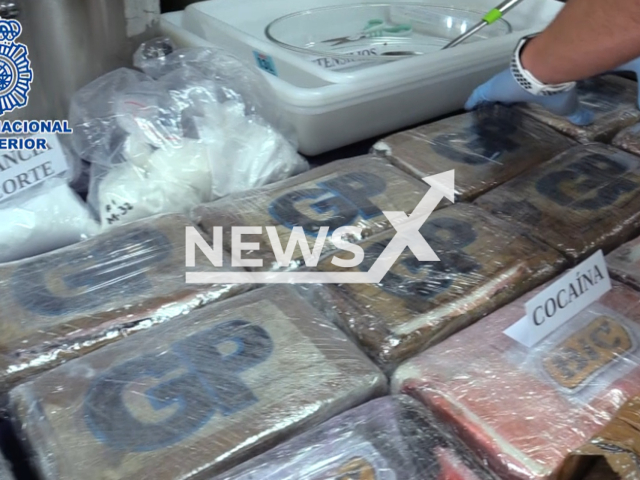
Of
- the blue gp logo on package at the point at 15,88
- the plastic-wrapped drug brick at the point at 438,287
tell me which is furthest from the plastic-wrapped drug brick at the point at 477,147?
the blue gp logo on package at the point at 15,88

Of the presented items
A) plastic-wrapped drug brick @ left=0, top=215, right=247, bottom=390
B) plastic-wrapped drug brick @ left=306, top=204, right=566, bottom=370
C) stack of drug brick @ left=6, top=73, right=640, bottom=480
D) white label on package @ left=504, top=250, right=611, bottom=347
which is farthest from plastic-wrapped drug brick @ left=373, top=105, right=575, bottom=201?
plastic-wrapped drug brick @ left=0, top=215, right=247, bottom=390

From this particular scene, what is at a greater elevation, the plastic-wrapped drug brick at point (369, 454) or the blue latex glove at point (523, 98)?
the blue latex glove at point (523, 98)

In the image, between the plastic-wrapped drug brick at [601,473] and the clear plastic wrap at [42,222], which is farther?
the clear plastic wrap at [42,222]

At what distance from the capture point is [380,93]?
0.99m

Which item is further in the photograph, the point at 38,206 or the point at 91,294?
the point at 38,206

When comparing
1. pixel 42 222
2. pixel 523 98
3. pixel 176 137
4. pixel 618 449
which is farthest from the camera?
pixel 523 98

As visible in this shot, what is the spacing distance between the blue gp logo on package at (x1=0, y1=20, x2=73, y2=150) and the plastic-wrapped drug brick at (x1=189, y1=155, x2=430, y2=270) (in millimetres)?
255

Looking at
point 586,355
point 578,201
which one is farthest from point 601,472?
point 578,201

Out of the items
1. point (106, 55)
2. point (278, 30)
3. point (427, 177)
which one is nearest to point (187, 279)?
point (427, 177)

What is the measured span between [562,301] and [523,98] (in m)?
0.48

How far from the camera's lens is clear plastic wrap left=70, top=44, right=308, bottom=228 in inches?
33.6

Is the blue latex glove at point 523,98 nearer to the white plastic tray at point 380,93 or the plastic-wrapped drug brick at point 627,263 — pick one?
the white plastic tray at point 380,93

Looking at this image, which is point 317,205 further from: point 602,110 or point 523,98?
point 602,110

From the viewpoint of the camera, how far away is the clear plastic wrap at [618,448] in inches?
17.7
